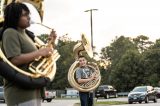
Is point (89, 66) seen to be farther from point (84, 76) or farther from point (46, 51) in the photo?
point (46, 51)

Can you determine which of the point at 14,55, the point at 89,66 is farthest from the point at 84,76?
the point at 14,55

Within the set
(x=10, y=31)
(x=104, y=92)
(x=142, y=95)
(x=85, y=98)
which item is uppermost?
(x=10, y=31)

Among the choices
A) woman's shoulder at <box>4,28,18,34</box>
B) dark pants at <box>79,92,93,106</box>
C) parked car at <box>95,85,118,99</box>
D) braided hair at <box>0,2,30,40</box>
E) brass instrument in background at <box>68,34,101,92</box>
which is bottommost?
parked car at <box>95,85,118,99</box>

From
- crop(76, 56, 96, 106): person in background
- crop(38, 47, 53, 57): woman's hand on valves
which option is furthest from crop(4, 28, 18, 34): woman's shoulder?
crop(76, 56, 96, 106): person in background

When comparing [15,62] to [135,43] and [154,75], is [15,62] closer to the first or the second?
[154,75]

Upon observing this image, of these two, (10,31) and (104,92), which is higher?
(10,31)

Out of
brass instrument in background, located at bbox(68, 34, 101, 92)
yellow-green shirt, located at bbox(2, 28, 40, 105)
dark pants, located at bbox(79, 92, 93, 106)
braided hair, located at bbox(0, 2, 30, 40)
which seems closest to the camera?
yellow-green shirt, located at bbox(2, 28, 40, 105)

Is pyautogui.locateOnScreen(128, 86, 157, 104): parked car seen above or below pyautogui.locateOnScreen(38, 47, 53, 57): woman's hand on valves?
below

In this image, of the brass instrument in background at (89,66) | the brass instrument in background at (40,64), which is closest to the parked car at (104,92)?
the brass instrument in background at (89,66)

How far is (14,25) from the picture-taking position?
468 cm

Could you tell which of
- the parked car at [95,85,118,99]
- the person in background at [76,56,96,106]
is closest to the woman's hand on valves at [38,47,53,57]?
the person in background at [76,56,96,106]

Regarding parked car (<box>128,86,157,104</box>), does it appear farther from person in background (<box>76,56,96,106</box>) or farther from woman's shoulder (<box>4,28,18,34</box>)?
woman's shoulder (<box>4,28,18,34</box>)

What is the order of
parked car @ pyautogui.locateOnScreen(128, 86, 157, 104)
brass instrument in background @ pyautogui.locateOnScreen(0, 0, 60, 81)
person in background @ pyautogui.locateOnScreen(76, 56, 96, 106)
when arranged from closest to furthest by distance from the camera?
brass instrument in background @ pyautogui.locateOnScreen(0, 0, 60, 81)
person in background @ pyautogui.locateOnScreen(76, 56, 96, 106)
parked car @ pyautogui.locateOnScreen(128, 86, 157, 104)

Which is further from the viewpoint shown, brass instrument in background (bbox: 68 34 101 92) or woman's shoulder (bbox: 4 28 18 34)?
brass instrument in background (bbox: 68 34 101 92)
